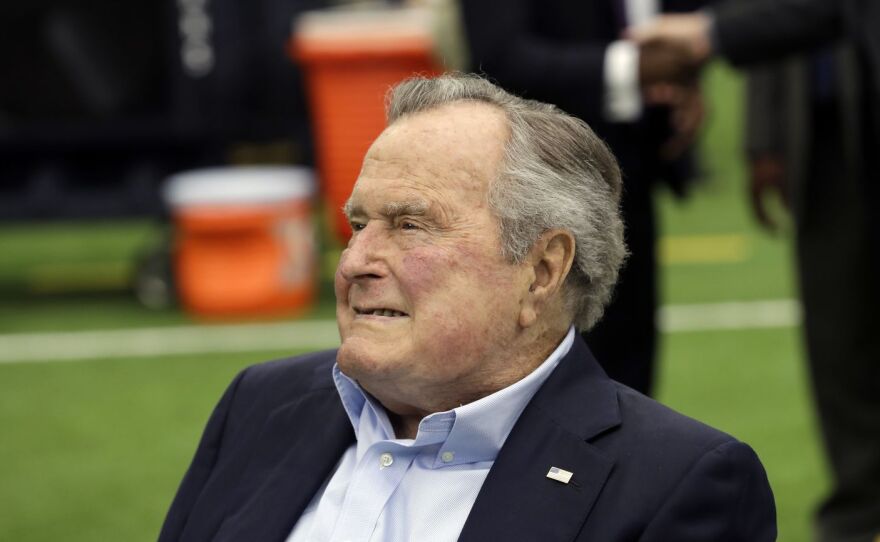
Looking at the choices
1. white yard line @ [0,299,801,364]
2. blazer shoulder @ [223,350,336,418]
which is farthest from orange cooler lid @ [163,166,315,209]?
blazer shoulder @ [223,350,336,418]

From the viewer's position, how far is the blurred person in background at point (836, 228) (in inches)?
148

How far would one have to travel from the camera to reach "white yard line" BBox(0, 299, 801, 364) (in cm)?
681

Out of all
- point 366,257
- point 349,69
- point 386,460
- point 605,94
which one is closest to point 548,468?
point 386,460

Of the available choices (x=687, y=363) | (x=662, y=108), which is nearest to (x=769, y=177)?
(x=662, y=108)

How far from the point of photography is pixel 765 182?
14.4ft

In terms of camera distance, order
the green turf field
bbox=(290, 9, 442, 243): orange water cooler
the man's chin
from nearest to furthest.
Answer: the man's chin
the green turf field
bbox=(290, 9, 442, 243): orange water cooler

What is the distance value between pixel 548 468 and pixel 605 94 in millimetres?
1542

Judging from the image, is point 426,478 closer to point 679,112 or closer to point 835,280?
point 679,112

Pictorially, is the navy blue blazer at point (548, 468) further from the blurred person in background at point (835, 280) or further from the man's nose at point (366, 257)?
the blurred person in background at point (835, 280)

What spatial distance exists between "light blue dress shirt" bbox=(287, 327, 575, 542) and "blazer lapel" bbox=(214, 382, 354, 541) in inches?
1.6

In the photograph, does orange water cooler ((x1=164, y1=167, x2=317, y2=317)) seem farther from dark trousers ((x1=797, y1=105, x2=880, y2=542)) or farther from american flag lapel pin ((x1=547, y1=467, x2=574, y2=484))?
american flag lapel pin ((x1=547, y1=467, x2=574, y2=484))

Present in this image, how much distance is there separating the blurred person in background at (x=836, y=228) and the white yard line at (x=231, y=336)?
8.82ft

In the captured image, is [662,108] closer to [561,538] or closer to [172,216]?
[561,538]

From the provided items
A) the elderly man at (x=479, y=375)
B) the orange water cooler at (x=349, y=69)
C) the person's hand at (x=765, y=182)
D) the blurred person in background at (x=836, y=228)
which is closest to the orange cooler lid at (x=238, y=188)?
A: the orange water cooler at (x=349, y=69)
